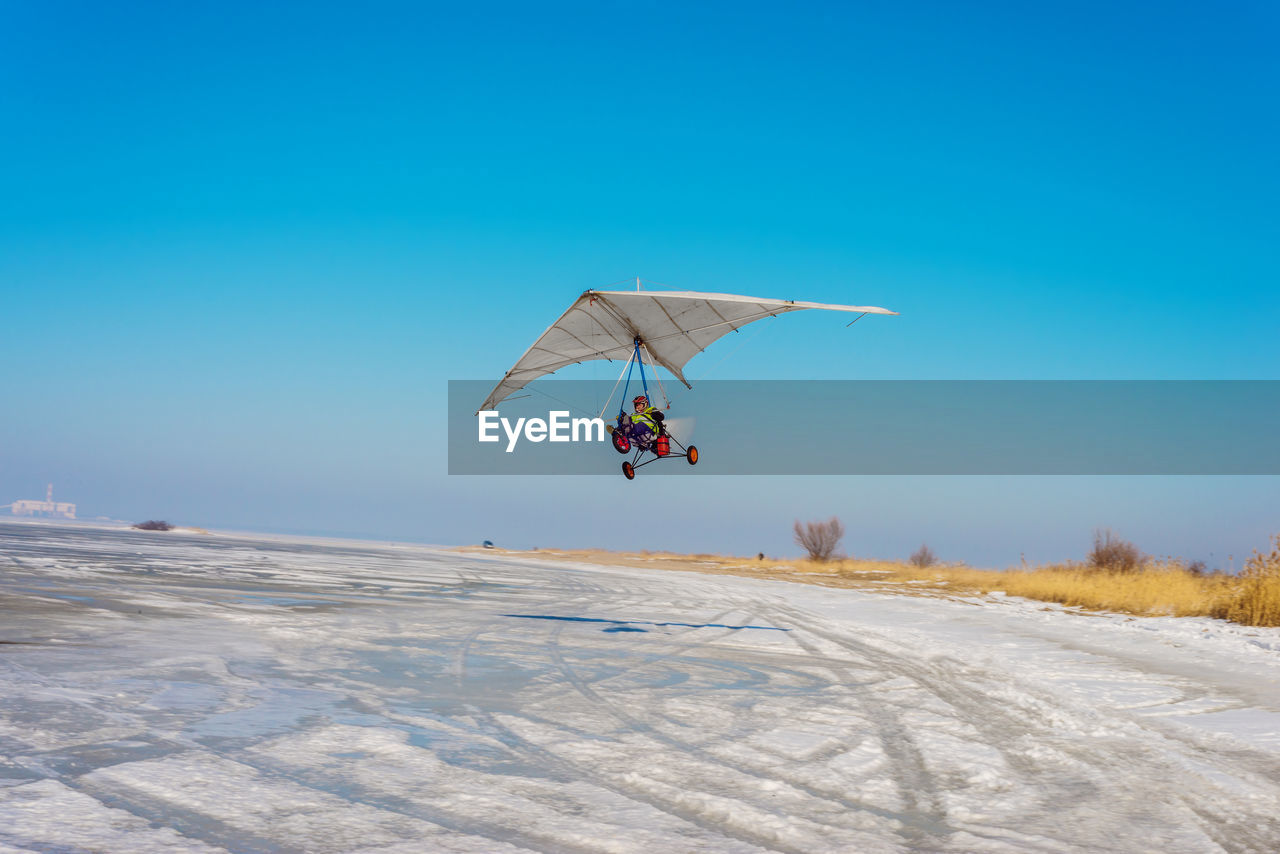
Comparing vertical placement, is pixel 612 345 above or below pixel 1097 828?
above

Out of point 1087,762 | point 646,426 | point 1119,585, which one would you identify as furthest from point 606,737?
point 1119,585

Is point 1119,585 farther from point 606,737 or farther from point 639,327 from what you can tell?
point 606,737

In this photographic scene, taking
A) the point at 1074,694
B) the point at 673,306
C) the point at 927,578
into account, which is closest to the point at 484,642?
the point at 1074,694

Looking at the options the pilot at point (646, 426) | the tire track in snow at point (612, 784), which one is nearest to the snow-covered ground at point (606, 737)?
the tire track in snow at point (612, 784)

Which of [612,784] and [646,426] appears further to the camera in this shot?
[646,426]

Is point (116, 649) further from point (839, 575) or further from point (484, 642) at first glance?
point (839, 575)

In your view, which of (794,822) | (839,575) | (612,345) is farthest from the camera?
(839,575)
